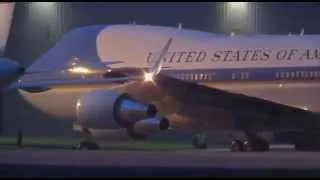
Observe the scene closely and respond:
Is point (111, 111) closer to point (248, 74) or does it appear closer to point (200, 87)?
point (200, 87)

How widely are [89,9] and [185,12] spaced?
206 inches

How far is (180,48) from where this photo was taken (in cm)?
3391

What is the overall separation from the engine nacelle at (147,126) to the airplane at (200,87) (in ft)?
0.09

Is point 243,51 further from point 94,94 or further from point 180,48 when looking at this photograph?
point 94,94

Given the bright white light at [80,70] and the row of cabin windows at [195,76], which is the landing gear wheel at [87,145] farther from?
the bright white light at [80,70]

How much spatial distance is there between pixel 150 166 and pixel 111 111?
392 inches

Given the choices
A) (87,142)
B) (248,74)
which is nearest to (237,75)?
(248,74)

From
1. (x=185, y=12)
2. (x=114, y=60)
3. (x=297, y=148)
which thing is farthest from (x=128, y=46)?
(x=185, y=12)

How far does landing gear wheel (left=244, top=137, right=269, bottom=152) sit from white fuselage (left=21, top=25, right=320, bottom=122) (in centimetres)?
142

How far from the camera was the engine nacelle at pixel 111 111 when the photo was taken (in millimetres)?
29578

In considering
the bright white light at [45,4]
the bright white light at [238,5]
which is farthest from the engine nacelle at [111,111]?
the bright white light at [45,4]

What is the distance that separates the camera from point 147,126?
96.3 feet

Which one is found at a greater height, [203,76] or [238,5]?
[238,5]

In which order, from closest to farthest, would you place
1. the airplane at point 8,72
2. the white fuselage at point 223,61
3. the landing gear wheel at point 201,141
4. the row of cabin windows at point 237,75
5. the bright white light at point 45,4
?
the airplane at point 8,72
the row of cabin windows at point 237,75
the white fuselage at point 223,61
the landing gear wheel at point 201,141
the bright white light at point 45,4
